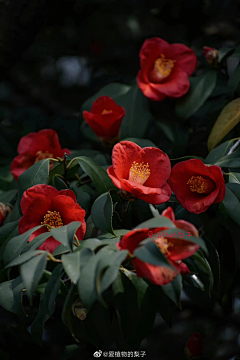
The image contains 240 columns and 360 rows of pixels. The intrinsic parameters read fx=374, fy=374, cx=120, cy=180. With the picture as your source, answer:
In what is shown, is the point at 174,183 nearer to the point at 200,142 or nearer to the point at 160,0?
the point at 200,142

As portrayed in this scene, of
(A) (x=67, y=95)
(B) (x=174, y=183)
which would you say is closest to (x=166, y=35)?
(A) (x=67, y=95)

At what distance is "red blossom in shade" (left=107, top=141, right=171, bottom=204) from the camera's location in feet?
2.16

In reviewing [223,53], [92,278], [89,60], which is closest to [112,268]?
[92,278]

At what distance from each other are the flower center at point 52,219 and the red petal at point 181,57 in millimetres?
557

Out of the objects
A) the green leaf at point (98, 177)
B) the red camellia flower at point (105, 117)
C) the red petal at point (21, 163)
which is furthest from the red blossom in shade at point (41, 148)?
the green leaf at point (98, 177)

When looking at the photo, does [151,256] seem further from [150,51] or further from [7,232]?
[150,51]

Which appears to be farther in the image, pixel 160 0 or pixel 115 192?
pixel 160 0

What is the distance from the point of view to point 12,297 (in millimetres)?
595

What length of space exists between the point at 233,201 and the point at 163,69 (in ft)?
1.47

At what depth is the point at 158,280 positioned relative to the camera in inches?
19.6

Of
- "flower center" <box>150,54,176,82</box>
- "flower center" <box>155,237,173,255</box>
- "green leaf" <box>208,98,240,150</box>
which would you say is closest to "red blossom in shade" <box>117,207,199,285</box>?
"flower center" <box>155,237,173,255</box>

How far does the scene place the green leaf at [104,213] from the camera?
625 mm

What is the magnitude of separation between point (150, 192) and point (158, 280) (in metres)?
0.19

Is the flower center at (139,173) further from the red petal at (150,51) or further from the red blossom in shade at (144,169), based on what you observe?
the red petal at (150,51)
